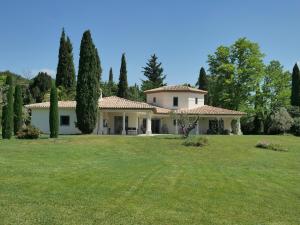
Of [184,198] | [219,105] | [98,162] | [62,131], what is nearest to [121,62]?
[219,105]

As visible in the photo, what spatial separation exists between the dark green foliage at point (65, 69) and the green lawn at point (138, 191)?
125ft

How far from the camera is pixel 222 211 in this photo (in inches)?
463

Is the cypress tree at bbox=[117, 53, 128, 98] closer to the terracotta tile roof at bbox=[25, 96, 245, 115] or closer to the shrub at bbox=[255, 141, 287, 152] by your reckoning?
the terracotta tile roof at bbox=[25, 96, 245, 115]

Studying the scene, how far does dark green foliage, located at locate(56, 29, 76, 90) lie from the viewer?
62.7 m

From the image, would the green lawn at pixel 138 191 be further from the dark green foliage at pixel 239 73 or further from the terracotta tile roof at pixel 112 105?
the dark green foliage at pixel 239 73

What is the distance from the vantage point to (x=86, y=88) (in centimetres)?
4194

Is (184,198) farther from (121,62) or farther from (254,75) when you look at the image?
(121,62)

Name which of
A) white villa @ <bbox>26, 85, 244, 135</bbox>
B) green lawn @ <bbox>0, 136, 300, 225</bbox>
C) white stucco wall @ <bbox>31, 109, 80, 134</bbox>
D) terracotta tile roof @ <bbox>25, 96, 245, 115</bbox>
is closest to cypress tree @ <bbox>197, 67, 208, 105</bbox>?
white villa @ <bbox>26, 85, 244, 135</bbox>

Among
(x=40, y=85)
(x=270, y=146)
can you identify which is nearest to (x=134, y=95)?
(x=40, y=85)

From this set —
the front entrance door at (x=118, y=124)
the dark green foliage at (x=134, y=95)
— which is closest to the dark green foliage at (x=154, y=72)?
the dark green foliage at (x=134, y=95)

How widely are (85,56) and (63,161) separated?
886 inches

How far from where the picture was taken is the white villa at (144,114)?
45.9 meters

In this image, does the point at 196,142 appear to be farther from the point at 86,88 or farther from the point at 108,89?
the point at 108,89

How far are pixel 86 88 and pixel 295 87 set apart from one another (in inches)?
1248
